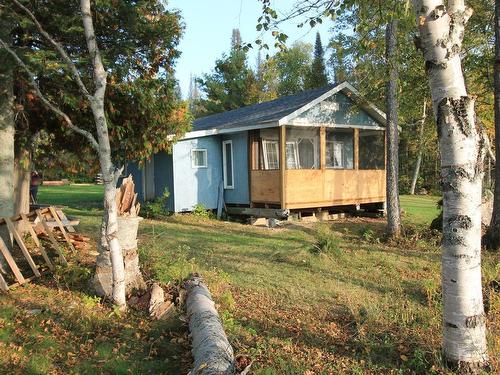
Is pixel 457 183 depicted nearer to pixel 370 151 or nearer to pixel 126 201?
pixel 126 201

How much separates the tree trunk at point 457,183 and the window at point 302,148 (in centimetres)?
1214

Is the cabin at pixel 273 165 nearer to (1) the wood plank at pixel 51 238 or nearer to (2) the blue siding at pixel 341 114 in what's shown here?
(2) the blue siding at pixel 341 114

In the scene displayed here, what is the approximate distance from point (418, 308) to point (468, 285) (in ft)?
8.30

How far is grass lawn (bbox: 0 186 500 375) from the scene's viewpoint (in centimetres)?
467

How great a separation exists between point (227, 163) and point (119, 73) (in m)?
8.59

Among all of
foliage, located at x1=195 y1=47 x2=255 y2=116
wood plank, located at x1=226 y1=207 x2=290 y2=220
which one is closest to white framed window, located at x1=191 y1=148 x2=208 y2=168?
wood plank, located at x1=226 y1=207 x2=290 y2=220

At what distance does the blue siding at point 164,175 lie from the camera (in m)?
15.8

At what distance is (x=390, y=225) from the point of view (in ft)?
40.4

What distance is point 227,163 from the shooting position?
1667 centimetres

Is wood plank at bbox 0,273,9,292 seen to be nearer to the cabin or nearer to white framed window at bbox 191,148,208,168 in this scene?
the cabin

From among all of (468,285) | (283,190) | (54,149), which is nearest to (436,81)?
(468,285)

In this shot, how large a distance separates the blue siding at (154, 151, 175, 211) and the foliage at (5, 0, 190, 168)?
629 centimetres

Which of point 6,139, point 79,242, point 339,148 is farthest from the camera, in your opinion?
point 339,148

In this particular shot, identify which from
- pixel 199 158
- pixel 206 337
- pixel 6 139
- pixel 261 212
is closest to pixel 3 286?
pixel 6 139
